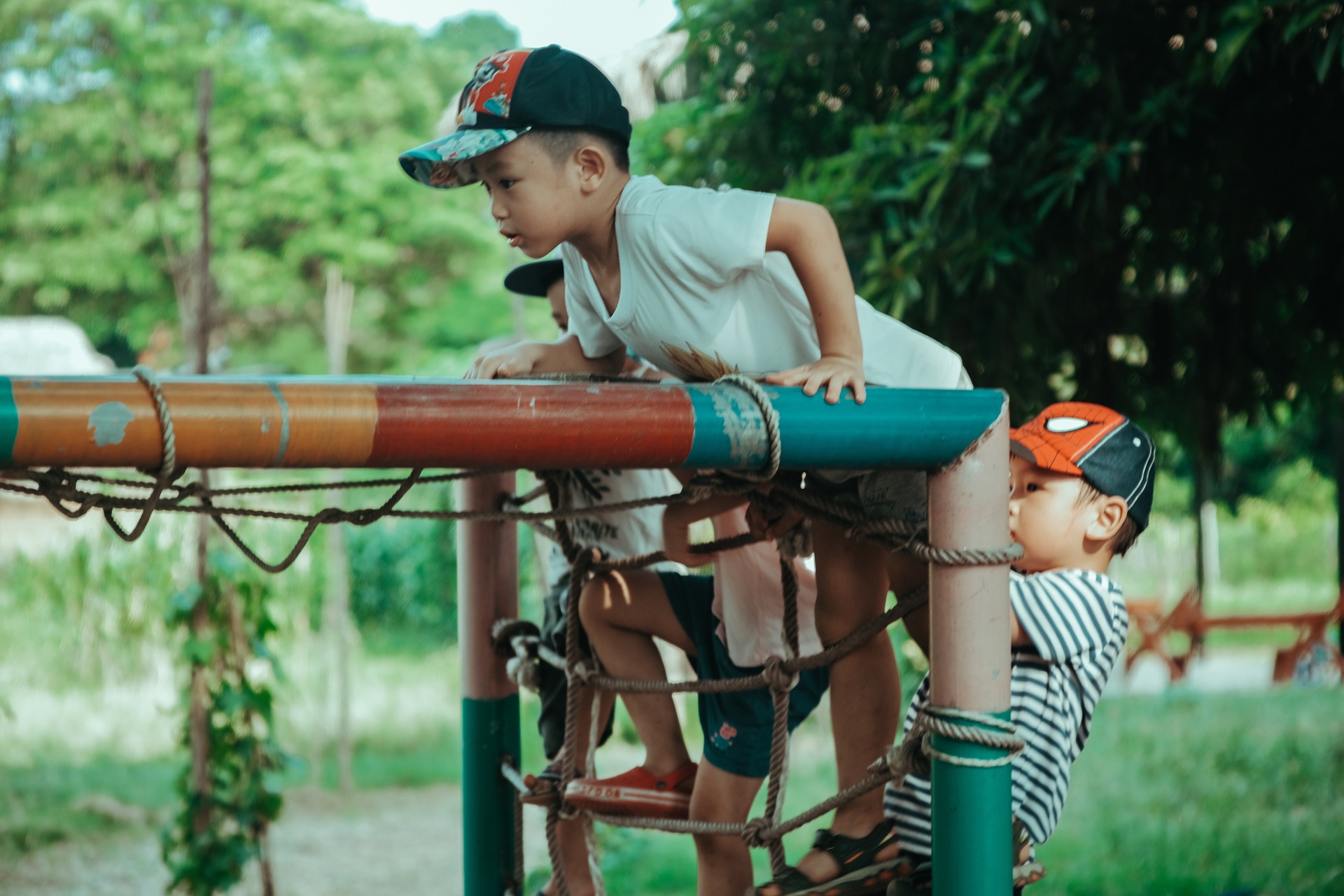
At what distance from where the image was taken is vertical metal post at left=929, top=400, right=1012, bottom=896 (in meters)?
0.97

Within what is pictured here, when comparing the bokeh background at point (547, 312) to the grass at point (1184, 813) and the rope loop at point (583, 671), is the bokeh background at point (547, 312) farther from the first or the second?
the rope loop at point (583, 671)

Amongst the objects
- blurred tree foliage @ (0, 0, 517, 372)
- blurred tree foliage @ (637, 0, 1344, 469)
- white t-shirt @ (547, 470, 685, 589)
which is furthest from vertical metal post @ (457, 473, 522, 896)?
blurred tree foliage @ (0, 0, 517, 372)

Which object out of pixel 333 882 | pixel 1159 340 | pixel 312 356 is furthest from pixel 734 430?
pixel 312 356

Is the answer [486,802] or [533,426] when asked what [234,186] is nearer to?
[486,802]

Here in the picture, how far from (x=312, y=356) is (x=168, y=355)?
1.37 m

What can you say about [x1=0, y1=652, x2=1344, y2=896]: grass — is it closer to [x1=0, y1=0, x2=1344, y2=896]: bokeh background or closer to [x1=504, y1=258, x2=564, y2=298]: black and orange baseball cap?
[x1=0, y1=0, x2=1344, y2=896]: bokeh background

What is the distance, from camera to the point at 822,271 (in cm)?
110

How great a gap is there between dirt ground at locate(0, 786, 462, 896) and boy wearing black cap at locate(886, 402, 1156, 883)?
3164mm

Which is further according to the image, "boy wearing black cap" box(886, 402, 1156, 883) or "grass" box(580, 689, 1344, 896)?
"grass" box(580, 689, 1344, 896)

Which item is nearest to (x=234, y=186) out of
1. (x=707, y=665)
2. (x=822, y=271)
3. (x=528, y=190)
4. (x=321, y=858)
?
(x=321, y=858)

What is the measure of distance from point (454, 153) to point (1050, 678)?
2.29 ft

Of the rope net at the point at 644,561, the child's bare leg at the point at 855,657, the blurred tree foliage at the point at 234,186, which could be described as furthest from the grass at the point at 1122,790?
the blurred tree foliage at the point at 234,186

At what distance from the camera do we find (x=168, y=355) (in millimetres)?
8625

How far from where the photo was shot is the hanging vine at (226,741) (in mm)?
2828
